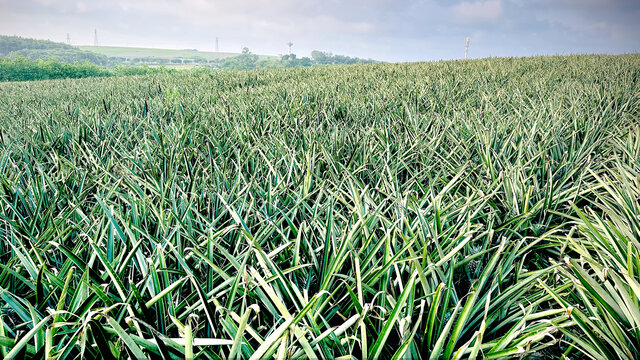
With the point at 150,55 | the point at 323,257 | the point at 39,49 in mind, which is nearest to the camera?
the point at 323,257

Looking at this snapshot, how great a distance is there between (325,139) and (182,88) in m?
4.95

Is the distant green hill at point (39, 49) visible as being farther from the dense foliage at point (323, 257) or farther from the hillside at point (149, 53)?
the dense foliage at point (323, 257)

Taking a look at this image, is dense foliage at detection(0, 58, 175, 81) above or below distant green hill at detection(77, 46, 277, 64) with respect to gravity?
below

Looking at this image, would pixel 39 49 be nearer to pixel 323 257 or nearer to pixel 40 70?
pixel 40 70

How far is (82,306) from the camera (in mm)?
762

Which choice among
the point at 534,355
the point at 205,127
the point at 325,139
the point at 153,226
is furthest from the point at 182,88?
the point at 534,355

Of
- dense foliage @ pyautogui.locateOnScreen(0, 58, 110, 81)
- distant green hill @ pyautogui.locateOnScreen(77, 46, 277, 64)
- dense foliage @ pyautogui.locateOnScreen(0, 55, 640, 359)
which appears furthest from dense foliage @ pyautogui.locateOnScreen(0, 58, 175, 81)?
distant green hill @ pyautogui.locateOnScreen(77, 46, 277, 64)

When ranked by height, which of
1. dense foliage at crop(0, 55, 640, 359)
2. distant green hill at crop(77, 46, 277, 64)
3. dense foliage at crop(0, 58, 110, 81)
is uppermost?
distant green hill at crop(77, 46, 277, 64)

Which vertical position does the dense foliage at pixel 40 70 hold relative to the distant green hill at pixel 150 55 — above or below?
below

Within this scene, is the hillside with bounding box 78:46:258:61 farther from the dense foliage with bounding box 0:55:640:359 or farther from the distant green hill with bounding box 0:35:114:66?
the dense foliage with bounding box 0:55:640:359

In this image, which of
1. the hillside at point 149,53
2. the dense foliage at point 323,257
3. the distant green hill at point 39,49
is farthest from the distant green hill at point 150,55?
the dense foliage at point 323,257

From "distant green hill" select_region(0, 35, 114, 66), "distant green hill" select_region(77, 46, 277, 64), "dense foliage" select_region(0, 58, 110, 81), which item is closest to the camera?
"dense foliage" select_region(0, 58, 110, 81)

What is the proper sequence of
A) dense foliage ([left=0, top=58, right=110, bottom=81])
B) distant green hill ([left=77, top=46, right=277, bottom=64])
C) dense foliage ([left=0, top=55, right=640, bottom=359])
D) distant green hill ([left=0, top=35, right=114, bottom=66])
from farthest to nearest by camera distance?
distant green hill ([left=77, top=46, right=277, bottom=64])
distant green hill ([left=0, top=35, right=114, bottom=66])
dense foliage ([left=0, top=58, right=110, bottom=81])
dense foliage ([left=0, top=55, right=640, bottom=359])

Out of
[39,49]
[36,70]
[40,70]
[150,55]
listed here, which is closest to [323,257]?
[40,70]
